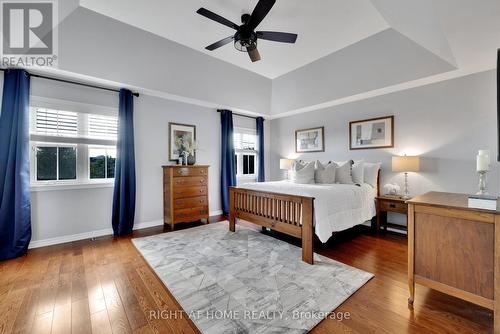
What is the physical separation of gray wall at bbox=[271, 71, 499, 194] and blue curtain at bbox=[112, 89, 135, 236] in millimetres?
4169

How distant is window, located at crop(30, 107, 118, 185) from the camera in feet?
10.3

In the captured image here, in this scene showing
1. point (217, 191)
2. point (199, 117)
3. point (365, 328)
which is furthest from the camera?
point (217, 191)

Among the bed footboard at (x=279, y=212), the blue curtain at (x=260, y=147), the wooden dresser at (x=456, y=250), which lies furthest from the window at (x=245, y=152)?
the wooden dresser at (x=456, y=250)

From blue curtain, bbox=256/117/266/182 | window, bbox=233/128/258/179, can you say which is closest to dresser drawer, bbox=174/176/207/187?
window, bbox=233/128/258/179

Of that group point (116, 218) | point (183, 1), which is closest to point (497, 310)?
point (183, 1)

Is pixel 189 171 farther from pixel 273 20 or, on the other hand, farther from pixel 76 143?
pixel 273 20

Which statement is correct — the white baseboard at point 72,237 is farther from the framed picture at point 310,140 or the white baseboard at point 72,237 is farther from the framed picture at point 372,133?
the framed picture at point 372,133

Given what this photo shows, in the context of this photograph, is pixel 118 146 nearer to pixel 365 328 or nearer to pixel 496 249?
pixel 365 328

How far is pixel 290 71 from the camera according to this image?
4.79 metres

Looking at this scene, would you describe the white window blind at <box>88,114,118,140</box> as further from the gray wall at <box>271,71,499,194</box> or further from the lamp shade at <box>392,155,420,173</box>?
the lamp shade at <box>392,155,420,173</box>

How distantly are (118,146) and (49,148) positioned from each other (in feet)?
2.94

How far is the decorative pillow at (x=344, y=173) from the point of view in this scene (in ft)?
12.3

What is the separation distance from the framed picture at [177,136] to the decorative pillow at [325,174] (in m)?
2.62

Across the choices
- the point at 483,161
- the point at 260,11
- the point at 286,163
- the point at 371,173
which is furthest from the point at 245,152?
the point at 483,161
